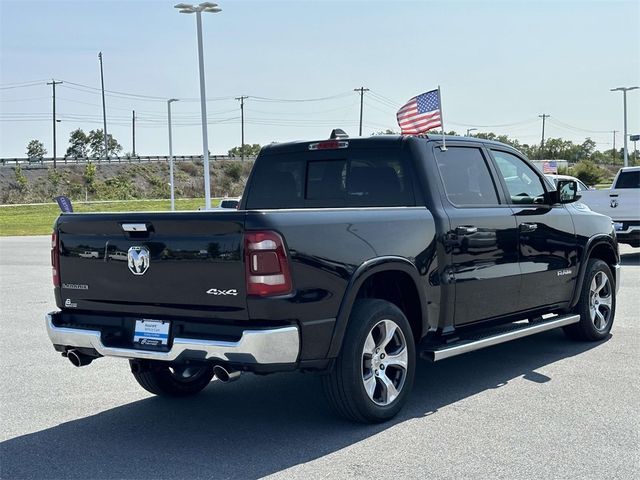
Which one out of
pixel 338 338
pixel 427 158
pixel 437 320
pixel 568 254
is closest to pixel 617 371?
pixel 568 254

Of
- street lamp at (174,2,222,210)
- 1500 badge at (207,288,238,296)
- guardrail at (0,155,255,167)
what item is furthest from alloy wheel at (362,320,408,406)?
guardrail at (0,155,255,167)

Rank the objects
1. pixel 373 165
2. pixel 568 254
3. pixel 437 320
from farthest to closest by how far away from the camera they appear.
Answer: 1. pixel 568 254
2. pixel 373 165
3. pixel 437 320

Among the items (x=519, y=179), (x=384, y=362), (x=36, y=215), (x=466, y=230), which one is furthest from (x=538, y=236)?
(x=36, y=215)

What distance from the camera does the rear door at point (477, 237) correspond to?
6.29 metres

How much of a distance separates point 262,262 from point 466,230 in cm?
211

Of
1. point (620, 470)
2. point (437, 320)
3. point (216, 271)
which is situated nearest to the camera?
point (620, 470)

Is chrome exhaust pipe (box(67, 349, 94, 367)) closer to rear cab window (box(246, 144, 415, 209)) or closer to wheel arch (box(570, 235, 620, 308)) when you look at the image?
rear cab window (box(246, 144, 415, 209))

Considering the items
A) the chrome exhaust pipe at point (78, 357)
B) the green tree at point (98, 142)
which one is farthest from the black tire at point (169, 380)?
the green tree at point (98, 142)

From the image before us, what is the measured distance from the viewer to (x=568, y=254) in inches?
302

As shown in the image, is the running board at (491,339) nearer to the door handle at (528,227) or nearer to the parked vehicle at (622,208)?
the door handle at (528,227)

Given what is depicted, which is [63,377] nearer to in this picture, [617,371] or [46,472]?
[46,472]

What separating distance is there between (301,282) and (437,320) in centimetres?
155

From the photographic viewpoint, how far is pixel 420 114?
848cm

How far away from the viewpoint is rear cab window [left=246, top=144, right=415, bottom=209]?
21.0ft
